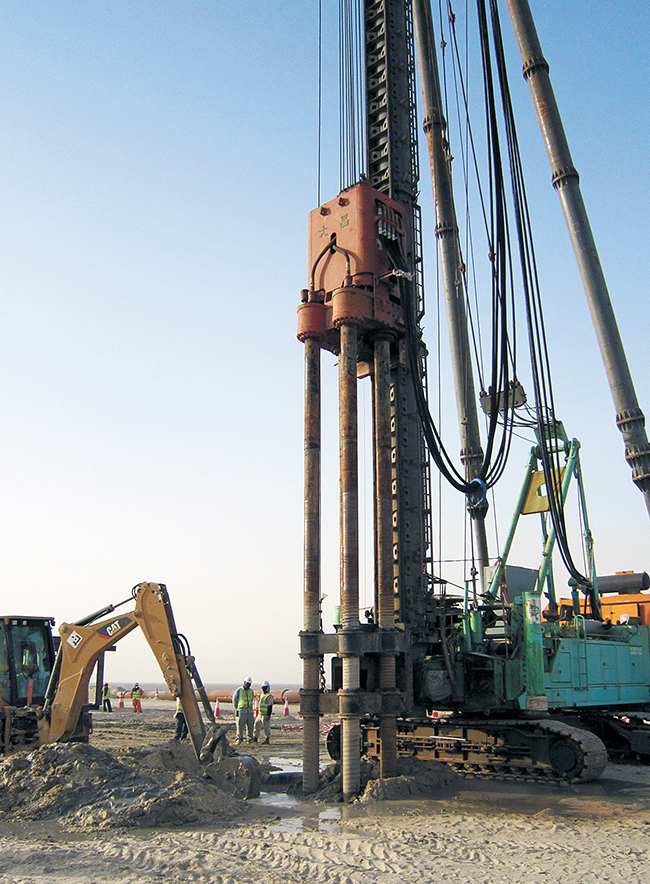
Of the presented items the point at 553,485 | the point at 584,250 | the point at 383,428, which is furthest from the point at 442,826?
the point at 584,250

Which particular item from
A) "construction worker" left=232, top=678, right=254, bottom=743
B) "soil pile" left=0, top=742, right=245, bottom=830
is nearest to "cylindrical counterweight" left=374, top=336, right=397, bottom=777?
"soil pile" left=0, top=742, right=245, bottom=830

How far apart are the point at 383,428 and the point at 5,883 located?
28.5 feet

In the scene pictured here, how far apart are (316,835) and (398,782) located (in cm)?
→ 291

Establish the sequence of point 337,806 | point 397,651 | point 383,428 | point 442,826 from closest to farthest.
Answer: point 442,826 < point 337,806 < point 397,651 < point 383,428

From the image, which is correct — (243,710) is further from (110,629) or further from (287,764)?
(110,629)

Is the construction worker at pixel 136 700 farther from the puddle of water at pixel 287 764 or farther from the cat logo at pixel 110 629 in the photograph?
the cat logo at pixel 110 629

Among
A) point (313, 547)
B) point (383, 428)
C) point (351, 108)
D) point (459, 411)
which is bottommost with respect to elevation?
point (313, 547)

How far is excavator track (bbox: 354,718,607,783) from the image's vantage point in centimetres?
1329

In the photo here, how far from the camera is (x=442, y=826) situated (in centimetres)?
1005

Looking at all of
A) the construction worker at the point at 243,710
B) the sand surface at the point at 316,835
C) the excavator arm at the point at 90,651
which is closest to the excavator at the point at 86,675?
the excavator arm at the point at 90,651

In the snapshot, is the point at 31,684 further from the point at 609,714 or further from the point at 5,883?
the point at 609,714

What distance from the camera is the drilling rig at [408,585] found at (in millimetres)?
13008

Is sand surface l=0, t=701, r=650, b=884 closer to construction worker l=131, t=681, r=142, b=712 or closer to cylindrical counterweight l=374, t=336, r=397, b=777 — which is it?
cylindrical counterweight l=374, t=336, r=397, b=777

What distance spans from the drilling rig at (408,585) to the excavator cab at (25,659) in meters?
4.85
